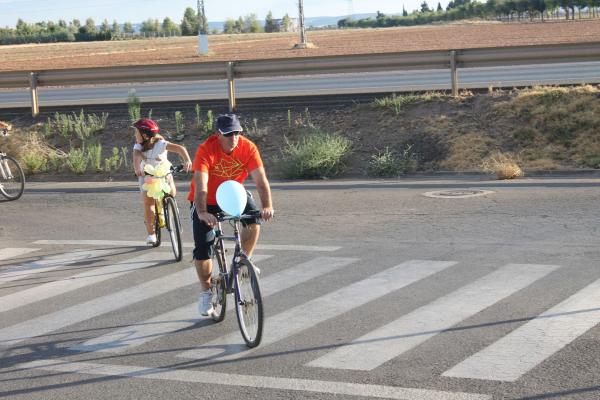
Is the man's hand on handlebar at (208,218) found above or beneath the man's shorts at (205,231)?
above

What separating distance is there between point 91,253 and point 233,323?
13.4 feet

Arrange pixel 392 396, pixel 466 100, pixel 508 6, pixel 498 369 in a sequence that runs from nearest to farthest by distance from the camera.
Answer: pixel 392 396 < pixel 498 369 < pixel 466 100 < pixel 508 6

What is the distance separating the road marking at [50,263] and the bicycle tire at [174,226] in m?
1.01

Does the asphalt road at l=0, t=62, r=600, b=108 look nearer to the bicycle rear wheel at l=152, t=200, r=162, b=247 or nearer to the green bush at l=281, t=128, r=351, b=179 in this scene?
A: the green bush at l=281, t=128, r=351, b=179

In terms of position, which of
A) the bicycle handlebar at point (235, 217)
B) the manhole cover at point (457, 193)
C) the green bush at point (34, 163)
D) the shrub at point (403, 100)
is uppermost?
the shrub at point (403, 100)

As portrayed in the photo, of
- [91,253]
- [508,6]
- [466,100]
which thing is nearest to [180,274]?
[91,253]

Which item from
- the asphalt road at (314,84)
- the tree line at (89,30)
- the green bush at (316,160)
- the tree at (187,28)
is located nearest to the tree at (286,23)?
the tree line at (89,30)

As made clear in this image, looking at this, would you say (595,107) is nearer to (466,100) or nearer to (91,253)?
(466,100)

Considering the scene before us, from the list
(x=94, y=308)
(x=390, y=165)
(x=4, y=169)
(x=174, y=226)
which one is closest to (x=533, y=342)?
(x=94, y=308)

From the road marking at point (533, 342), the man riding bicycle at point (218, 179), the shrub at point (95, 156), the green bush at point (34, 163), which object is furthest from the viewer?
the green bush at point (34, 163)

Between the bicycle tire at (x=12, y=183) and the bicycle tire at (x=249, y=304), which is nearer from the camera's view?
the bicycle tire at (x=249, y=304)

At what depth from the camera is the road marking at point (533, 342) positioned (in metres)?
7.00

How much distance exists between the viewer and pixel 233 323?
8.77 m

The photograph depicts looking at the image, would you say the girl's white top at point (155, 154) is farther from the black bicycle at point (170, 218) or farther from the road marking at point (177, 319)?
the road marking at point (177, 319)
